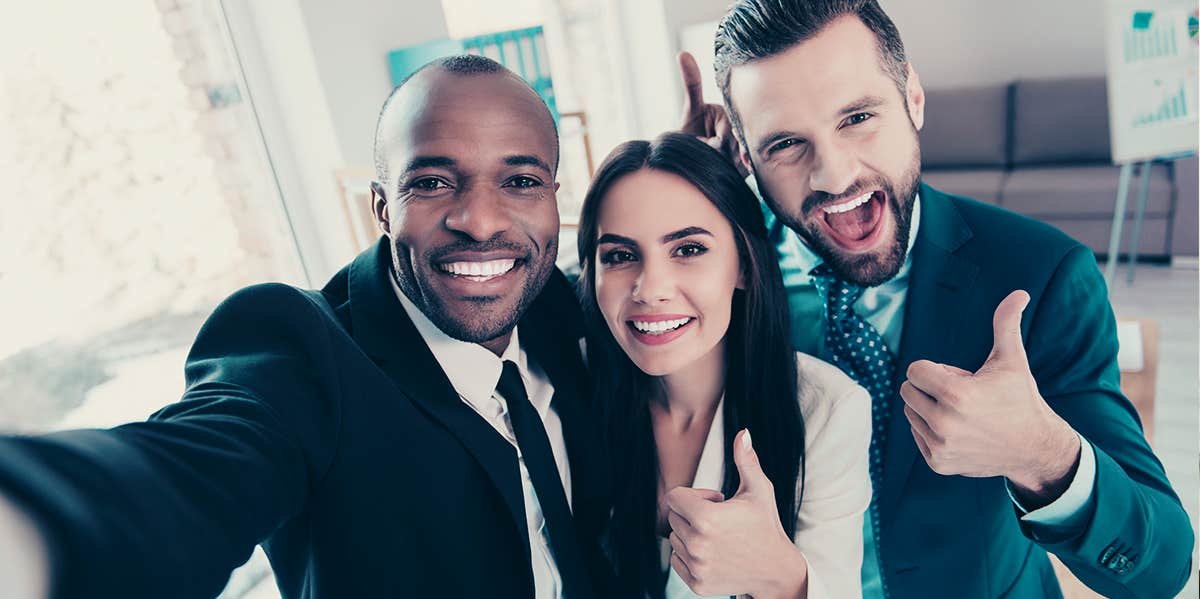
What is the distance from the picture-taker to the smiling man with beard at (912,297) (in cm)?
104

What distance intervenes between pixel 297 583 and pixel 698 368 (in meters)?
0.72

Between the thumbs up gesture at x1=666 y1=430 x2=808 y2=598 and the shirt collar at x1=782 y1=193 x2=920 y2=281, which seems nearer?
the thumbs up gesture at x1=666 y1=430 x2=808 y2=598

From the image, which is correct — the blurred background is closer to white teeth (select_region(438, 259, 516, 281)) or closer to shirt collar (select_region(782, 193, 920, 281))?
white teeth (select_region(438, 259, 516, 281))

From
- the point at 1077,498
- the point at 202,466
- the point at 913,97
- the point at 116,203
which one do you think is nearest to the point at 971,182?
the point at 913,97

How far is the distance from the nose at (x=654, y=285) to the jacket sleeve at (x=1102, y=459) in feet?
1.90

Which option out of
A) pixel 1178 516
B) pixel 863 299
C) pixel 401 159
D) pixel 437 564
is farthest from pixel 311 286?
pixel 1178 516

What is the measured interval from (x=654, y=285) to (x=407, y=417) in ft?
1.37

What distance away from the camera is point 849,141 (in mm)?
1164

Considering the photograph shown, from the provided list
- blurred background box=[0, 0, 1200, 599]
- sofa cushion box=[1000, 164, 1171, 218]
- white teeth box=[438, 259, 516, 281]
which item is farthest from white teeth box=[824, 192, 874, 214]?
sofa cushion box=[1000, 164, 1171, 218]

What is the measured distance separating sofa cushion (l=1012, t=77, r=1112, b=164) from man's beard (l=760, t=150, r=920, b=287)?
3.92m

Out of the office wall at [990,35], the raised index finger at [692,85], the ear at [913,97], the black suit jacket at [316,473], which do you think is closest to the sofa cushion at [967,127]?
the office wall at [990,35]

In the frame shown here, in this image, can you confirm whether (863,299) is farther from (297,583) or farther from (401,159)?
(297,583)

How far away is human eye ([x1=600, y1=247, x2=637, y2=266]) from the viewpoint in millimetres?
1143

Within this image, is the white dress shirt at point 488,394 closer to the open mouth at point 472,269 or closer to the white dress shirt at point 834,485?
the open mouth at point 472,269
